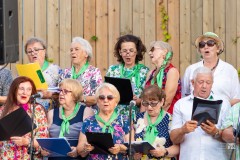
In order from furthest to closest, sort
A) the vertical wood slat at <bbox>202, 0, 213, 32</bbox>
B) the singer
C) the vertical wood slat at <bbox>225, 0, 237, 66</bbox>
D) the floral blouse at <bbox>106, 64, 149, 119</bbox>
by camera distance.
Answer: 1. the vertical wood slat at <bbox>202, 0, 213, 32</bbox>
2. the vertical wood slat at <bbox>225, 0, 237, 66</bbox>
3. the floral blouse at <bbox>106, 64, 149, 119</bbox>
4. the singer

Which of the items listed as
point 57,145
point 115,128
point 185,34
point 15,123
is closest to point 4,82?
point 15,123

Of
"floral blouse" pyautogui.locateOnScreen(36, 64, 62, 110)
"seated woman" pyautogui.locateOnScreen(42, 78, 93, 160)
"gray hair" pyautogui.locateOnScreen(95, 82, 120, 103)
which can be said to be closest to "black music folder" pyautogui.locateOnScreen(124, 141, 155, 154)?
"gray hair" pyautogui.locateOnScreen(95, 82, 120, 103)

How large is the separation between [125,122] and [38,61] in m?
1.73

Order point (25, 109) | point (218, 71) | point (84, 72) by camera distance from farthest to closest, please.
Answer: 1. point (84, 72)
2. point (218, 71)
3. point (25, 109)

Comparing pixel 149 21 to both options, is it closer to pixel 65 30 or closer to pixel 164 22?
pixel 164 22

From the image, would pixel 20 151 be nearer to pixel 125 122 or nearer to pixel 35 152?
pixel 35 152

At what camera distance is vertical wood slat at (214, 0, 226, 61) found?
515 inches

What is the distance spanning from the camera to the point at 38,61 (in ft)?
37.9

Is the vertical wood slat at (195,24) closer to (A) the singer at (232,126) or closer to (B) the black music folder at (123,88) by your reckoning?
(B) the black music folder at (123,88)

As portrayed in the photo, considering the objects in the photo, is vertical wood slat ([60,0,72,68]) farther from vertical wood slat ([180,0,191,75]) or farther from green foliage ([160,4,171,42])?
vertical wood slat ([180,0,191,75])

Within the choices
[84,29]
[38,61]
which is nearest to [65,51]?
[84,29]

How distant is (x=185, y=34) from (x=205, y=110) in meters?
3.67

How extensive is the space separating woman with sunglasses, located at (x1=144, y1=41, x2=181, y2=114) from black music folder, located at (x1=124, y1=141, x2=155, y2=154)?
0.86 m

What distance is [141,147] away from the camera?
392 inches
